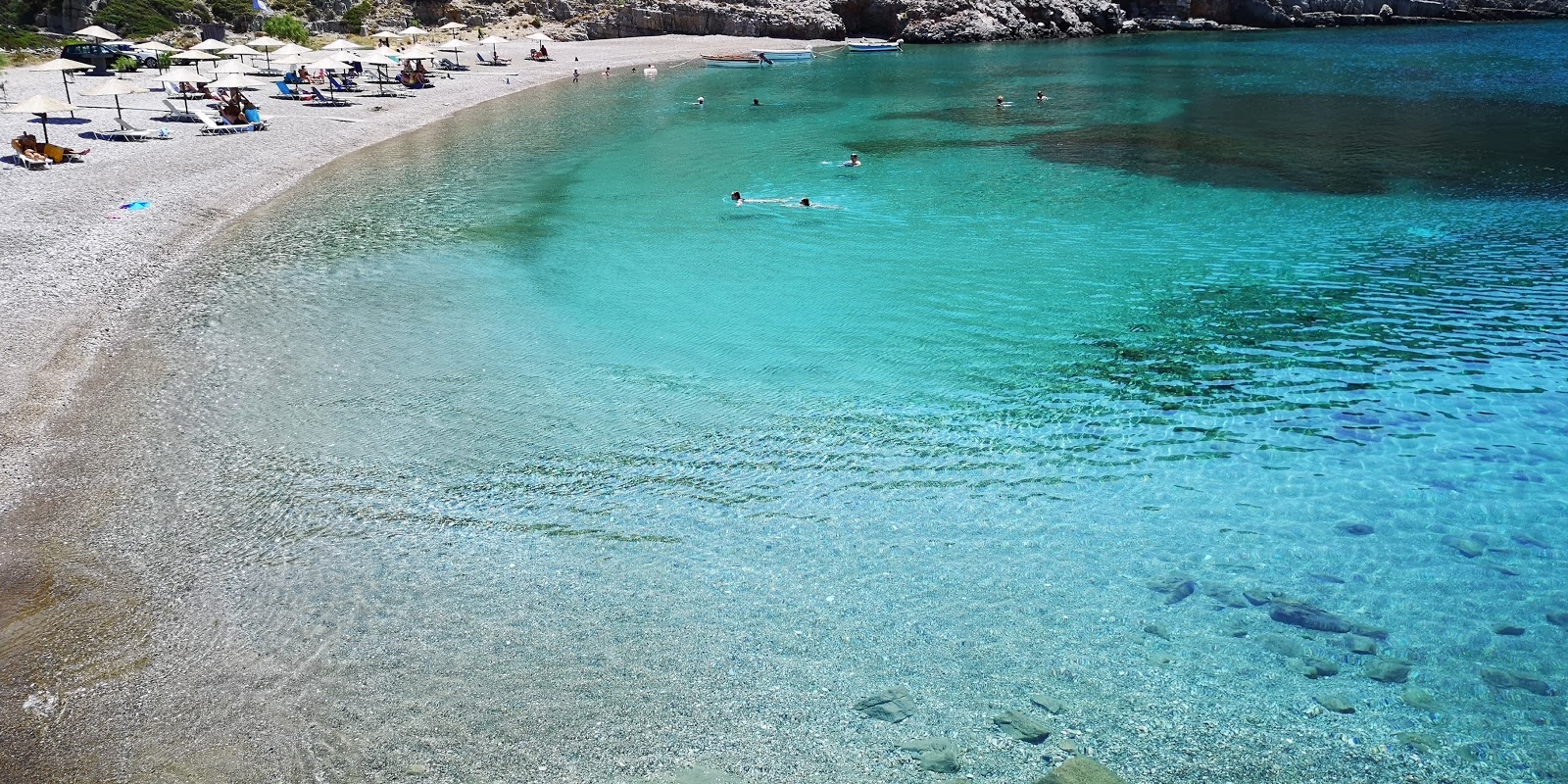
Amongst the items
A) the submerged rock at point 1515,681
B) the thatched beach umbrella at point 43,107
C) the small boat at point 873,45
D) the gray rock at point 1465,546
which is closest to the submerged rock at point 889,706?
the submerged rock at point 1515,681

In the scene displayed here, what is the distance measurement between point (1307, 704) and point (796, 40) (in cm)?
7453

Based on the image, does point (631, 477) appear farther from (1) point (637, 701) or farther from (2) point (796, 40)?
(2) point (796, 40)

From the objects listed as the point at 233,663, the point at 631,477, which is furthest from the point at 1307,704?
the point at 233,663

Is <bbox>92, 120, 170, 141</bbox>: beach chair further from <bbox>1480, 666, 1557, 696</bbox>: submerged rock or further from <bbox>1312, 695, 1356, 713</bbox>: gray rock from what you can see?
<bbox>1480, 666, 1557, 696</bbox>: submerged rock

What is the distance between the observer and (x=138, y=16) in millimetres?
57219

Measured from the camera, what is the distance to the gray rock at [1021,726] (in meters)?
7.65

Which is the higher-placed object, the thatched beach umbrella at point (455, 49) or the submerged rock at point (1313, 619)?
the thatched beach umbrella at point (455, 49)

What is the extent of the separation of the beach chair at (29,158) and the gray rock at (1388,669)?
30.1 metres

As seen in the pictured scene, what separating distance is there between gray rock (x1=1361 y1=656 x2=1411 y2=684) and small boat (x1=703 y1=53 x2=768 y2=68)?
196ft

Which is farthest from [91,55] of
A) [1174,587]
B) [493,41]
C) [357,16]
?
[1174,587]

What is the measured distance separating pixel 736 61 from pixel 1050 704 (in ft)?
201

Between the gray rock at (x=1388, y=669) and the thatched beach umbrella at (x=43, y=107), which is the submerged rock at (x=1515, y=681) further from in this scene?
the thatched beach umbrella at (x=43, y=107)

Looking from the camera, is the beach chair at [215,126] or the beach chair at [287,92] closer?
the beach chair at [215,126]

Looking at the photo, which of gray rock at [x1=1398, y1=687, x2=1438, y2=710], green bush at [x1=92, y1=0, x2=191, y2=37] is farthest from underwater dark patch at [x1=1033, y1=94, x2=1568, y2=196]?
green bush at [x1=92, y1=0, x2=191, y2=37]
